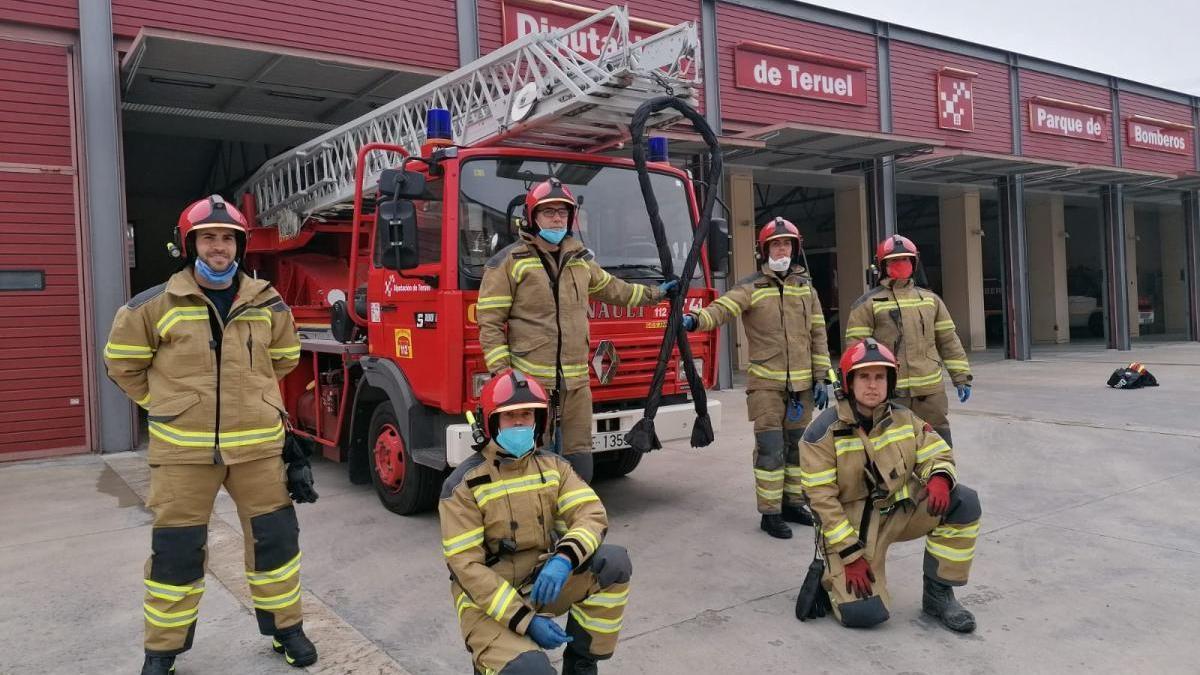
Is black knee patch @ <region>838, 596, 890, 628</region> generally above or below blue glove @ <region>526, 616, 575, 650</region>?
below

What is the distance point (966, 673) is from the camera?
2.96 m

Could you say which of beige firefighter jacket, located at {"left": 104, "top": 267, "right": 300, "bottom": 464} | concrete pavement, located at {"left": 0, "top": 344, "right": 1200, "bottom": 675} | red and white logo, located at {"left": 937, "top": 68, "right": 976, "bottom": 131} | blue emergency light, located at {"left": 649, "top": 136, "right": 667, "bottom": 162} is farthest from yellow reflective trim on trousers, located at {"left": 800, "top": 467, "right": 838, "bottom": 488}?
red and white logo, located at {"left": 937, "top": 68, "right": 976, "bottom": 131}

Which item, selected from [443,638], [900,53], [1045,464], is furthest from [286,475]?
[900,53]

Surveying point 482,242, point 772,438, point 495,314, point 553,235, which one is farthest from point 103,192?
point 772,438

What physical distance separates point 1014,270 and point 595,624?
1601 centimetres

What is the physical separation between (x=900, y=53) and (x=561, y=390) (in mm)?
12999

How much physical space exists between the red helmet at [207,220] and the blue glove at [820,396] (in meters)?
3.23

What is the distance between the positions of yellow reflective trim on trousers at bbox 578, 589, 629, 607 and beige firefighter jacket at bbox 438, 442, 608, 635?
133 mm

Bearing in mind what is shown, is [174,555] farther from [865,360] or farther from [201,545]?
[865,360]

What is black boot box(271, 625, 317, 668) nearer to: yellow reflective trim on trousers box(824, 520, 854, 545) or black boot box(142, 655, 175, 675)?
black boot box(142, 655, 175, 675)

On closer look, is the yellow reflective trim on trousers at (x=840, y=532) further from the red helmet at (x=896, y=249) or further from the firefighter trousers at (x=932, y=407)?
the red helmet at (x=896, y=249)

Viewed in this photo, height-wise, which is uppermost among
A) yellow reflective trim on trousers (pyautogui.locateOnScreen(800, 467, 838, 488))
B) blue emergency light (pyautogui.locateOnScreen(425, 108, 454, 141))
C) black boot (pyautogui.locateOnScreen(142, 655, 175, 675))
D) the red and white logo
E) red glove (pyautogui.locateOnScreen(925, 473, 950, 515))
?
the red and white logo

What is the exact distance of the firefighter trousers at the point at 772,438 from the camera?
478 cm

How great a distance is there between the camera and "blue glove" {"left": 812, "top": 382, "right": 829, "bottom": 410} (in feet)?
15.8
